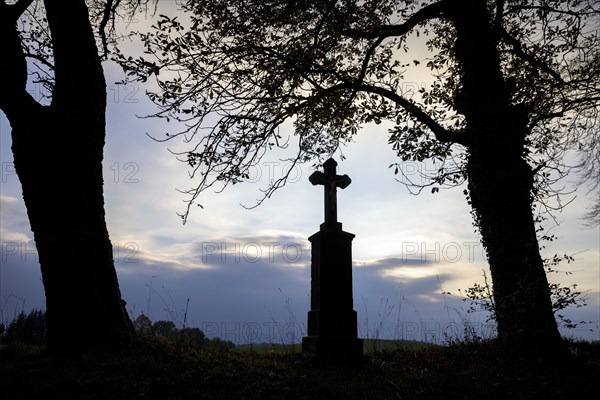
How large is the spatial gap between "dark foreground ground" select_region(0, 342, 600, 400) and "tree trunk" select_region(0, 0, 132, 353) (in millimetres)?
578

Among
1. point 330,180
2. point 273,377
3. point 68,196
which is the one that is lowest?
point 273,377

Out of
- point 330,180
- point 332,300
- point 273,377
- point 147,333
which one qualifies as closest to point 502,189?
point 330,180

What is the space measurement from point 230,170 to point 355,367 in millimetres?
4567

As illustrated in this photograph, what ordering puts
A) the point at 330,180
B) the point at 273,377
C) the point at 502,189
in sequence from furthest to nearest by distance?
the point at 330,180 → the point at 502,189 → the point at 273,377

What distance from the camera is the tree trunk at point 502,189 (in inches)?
284

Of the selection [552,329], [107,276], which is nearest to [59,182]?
[107,276]

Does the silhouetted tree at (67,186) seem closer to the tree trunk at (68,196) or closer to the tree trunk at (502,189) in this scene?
the tree trunk at (68,196)

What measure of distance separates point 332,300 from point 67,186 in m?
4.86

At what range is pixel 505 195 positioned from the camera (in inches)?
305

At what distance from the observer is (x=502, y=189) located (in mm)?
7770

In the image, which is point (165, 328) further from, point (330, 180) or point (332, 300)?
point (330, 180)

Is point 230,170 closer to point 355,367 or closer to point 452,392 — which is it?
point 355,367

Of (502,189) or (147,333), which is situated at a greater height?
(502,189)

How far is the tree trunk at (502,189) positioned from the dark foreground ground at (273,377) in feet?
2.16
